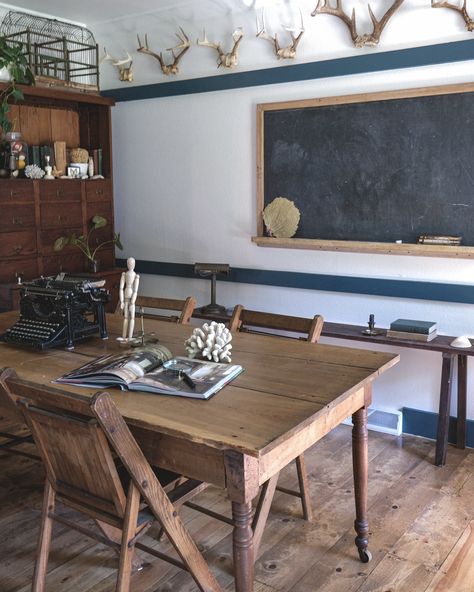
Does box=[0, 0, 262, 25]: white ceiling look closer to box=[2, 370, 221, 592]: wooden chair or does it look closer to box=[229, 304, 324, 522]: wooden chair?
box=[229, 304, 324, 522]: wooden chair

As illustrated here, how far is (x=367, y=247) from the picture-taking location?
3883mm

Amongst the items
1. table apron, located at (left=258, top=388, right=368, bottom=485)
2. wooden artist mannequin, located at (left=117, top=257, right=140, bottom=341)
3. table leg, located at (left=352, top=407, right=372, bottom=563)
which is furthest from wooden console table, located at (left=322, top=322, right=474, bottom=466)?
wooden artist mannequin, located at (left=117, top=257, right=140, bottom=341)

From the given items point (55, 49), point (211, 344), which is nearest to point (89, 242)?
point (55, 49)

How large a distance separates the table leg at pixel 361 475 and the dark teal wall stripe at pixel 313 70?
2157 millimetres

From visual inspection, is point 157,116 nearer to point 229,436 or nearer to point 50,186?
point 50,186

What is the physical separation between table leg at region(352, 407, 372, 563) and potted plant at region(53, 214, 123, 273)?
9.55ft

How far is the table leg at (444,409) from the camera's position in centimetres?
347

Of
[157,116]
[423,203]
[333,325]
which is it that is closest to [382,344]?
[333,325]

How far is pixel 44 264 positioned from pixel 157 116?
4.52 feet

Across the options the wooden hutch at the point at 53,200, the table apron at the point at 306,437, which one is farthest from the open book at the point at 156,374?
the wooden hutch at the point at 53,200

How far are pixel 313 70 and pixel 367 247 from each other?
1139 mm

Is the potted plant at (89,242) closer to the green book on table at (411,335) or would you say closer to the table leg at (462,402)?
the green book on table at (411,335)

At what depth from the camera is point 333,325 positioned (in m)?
4.02

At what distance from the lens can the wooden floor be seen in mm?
2455
